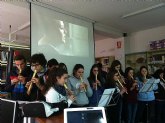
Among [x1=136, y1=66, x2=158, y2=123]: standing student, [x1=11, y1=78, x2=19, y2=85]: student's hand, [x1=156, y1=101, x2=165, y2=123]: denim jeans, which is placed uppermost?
[x1=11, y1=78, x2=19, y2=85]: student's hand

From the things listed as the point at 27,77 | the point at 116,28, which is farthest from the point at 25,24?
the point at 27,77

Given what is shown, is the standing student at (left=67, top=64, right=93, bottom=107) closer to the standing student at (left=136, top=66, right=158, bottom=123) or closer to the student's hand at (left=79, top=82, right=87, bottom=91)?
the student's hand at (left=79, top=82, right=87, bottom=91)

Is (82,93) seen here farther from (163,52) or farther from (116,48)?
(116,48)

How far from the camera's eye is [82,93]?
2.84 m

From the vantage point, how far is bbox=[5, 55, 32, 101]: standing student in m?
2.41

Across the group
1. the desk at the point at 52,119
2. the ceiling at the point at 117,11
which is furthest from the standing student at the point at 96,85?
the desk at the point at 52,119

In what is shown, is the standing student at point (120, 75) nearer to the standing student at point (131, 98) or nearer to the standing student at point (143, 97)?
the standing student at point (131, 98)

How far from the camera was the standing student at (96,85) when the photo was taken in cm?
307

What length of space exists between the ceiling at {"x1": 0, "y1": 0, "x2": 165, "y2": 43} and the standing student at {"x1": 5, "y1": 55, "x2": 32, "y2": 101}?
4.10ft

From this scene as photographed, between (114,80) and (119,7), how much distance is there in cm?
134

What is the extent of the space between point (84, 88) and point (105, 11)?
5.67ft

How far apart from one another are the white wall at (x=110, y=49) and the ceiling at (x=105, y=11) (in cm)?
101

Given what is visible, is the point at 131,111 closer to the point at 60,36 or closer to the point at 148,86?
the point at 148,86

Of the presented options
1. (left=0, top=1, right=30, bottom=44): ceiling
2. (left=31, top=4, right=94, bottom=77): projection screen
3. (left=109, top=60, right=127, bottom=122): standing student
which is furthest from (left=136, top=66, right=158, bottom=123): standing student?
(left=0, top=1, right=30, bottom=44): ceiling
